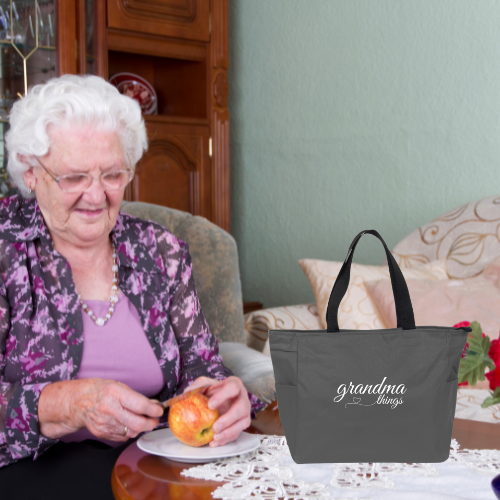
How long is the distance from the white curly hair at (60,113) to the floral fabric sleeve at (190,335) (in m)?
0.34

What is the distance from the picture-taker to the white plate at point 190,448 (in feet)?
2.58

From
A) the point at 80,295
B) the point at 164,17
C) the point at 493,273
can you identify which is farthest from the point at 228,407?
the point at 164,17

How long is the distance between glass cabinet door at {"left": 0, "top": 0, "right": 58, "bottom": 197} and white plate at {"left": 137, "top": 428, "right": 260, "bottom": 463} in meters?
1.62

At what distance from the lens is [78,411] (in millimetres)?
920

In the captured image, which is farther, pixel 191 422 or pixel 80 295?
pixel 80 295

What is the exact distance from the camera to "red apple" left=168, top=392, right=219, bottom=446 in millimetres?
834

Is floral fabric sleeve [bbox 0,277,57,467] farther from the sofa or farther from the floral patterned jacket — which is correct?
the sofa

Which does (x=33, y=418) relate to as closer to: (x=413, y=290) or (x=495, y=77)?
(x=413, y=290)

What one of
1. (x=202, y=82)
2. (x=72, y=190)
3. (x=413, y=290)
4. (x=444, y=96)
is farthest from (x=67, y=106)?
(x=202, y=82)

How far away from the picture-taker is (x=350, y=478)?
718 mm

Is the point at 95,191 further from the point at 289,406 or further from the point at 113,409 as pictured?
the point at 289,406

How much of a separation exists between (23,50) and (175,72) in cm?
78

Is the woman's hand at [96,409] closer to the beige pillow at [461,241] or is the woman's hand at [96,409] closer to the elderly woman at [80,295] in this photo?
the elderly woman at [80,295]

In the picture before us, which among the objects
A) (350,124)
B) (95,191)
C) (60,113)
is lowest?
(95,191)
